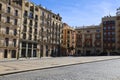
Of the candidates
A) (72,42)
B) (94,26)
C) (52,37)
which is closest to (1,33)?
(52,37)

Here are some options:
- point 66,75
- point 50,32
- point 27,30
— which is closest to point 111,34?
point 50,32

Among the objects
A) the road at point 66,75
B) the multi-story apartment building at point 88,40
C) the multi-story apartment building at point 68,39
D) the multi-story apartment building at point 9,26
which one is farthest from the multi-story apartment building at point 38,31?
the road at point 66,75

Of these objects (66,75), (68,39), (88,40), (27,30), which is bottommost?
(66,75)

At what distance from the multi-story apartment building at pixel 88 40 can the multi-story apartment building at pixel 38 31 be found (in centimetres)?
2845

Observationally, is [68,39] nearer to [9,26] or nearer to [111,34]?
[111,34]

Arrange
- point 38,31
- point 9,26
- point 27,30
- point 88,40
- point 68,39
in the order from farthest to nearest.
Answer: point 88,40 → point 68,39 → point 38,31 → point 27,30 → point 9,26

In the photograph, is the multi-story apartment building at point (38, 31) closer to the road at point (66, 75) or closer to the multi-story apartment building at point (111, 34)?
the multi-story apartment building at point (111, 34)

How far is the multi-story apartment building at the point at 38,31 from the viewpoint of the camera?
64.8m

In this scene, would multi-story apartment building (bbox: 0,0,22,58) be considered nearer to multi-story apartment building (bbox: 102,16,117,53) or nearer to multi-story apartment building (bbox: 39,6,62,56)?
multi-story apartment building (bbox: 39,6,62,56)

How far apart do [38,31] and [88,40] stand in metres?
48.0

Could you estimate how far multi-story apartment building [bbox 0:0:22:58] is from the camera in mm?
55156

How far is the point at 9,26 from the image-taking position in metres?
57.8

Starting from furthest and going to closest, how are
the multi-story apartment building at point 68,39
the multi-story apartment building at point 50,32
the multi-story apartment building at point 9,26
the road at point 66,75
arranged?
the multi-story apartment building at point 68,39, the multi-story apartment building at point 50,32, the multi-story apartment building at point 9,26, the road at point 66,75

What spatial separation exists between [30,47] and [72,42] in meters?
45.8
